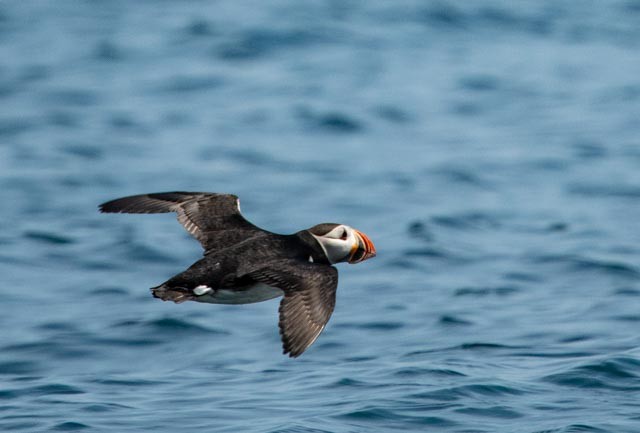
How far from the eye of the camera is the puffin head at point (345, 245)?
7.86 m

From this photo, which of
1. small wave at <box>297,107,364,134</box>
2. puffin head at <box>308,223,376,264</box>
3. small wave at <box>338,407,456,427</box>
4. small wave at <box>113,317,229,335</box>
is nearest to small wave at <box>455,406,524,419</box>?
small wave at <box>338,407,456,427</box>

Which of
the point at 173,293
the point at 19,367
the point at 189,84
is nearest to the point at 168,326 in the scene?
the point at 19,367

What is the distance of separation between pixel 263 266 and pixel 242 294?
0.66 feet

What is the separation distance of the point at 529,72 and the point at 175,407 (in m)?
13.4

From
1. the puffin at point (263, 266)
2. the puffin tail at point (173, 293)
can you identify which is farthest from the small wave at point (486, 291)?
the puffin tail at point (173, 293)

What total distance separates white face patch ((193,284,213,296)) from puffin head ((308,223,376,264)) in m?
0.93

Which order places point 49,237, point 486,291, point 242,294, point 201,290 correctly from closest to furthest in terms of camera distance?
point 201,290
point 242,294
point 486,291
point 49,237

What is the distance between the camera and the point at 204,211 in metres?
8.49

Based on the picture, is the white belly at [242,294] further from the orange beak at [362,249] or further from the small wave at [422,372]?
the small wave at [422,372]

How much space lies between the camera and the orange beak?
25.7 ft

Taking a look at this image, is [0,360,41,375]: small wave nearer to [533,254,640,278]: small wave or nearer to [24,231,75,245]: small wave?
[24,231,75,245]: small wave

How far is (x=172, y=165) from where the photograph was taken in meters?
16.3

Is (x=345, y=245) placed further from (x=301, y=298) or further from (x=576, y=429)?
(x=576, y=429)

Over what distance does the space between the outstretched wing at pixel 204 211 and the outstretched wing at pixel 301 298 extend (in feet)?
2.69
